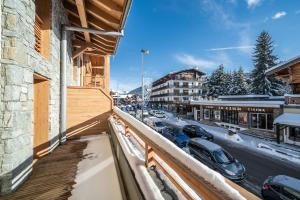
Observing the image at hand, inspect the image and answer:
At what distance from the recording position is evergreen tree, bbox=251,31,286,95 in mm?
31828

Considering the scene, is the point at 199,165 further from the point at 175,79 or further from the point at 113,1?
the point at 175,79

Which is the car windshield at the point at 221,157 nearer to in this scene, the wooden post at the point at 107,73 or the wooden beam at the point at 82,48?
the wooden post at the point at 107,73

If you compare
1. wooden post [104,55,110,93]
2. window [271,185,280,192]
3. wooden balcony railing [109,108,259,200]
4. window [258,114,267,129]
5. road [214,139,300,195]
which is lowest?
road [214,139,300,195]

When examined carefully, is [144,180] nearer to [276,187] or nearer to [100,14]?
[100,14]

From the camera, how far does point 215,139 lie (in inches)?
830

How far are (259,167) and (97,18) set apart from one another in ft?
42.6

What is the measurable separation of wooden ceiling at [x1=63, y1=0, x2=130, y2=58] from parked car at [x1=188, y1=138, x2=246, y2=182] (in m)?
8.21

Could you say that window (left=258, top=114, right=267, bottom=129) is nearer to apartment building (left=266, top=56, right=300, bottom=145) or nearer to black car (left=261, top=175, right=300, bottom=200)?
apartment building (left=266, top=56, right=300, bottom=145)

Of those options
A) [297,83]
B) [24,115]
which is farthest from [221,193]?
[297,83]

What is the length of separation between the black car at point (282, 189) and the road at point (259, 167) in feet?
4.30

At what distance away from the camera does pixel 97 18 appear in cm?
776

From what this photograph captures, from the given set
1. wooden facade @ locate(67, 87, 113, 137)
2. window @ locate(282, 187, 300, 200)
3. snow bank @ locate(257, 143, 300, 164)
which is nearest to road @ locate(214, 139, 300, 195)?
snow bank @ locate(257, 143, 300, 164)

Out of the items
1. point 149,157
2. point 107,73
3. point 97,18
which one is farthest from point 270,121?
point 149,157

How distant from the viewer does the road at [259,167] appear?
1034 centimetres
